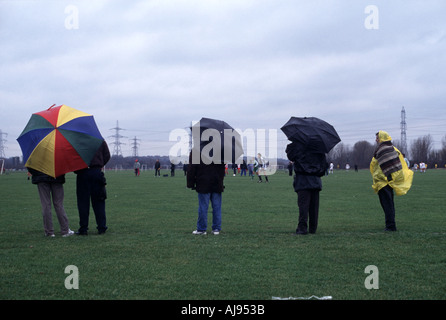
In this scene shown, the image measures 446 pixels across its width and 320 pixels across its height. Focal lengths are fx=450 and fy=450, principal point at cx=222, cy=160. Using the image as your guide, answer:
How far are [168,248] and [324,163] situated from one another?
147 inches

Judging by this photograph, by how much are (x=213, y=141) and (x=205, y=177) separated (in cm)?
75

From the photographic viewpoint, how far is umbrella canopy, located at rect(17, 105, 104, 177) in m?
8.24

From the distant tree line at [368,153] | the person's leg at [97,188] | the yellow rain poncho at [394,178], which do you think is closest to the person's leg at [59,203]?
the person's leg at [97,188]

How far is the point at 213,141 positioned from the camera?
898 centimetres

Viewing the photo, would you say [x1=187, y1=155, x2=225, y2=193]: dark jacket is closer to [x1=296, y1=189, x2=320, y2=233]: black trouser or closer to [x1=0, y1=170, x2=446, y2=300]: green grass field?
[x1=0, y1=170, x2=446, y2=300]: green grass field

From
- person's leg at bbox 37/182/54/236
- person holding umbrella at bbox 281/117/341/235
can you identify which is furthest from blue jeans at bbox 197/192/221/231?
person's leg at bbox 37/182/54/236

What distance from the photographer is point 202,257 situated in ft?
22.4

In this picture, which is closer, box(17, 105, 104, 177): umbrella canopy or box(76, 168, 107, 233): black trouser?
box(17, 105, 104, 177): umbrella canopy

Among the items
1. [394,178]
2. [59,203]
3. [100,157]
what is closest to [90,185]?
[100,157]

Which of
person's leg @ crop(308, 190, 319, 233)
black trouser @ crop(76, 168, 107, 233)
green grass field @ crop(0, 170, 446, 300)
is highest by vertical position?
black trouser @ crop(76, 168, 107, 233)

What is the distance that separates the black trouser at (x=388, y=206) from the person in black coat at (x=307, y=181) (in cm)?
146

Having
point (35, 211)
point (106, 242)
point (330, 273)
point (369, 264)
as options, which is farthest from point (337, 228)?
point (35, 211)

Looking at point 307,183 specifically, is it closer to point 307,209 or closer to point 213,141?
point 307,209

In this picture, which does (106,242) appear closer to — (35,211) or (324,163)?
(324,163)
